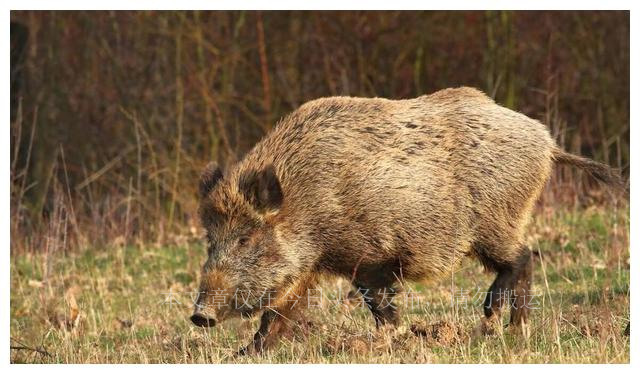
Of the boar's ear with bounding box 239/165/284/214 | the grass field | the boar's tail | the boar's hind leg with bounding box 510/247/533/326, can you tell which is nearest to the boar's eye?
the boar's ear with bounding box 239/165/284/214

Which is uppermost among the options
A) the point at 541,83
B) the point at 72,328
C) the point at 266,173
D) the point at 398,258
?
the point at 541,83

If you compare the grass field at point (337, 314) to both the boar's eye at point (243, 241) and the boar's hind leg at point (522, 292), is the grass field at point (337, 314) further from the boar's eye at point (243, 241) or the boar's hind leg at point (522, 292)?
the boar's eye at point (243, 241)

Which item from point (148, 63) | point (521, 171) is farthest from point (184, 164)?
point (521, 171)

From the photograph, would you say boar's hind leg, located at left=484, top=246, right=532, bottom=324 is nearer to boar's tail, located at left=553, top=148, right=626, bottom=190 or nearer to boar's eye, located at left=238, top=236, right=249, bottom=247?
boar's tail, located at left=553, top=148, right=626, bottom=190

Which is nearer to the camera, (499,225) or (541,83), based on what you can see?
(499,225)

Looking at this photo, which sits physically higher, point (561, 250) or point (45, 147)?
point (45, 147)

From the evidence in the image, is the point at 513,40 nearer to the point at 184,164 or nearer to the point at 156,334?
the point at 184,164

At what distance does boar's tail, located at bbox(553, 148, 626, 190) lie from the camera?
23.1 ft

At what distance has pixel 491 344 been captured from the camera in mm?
5941

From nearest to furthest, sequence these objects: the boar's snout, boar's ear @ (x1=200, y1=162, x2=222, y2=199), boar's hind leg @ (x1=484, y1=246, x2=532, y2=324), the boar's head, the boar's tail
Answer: the boar's snout, the boar's head, boar's ear @ (x1=200, y1=162, x2=222, y2=199), boar's hind leg @ (x1=484, y1=246, x2=532, y2=324), the boar's tail

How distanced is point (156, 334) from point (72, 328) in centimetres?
94

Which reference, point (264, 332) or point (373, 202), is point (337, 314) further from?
point (373, 202)

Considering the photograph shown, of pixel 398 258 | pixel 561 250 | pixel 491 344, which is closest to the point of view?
pixel 491 344

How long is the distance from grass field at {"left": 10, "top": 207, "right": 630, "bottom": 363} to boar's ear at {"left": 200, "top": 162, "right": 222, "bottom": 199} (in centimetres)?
93
